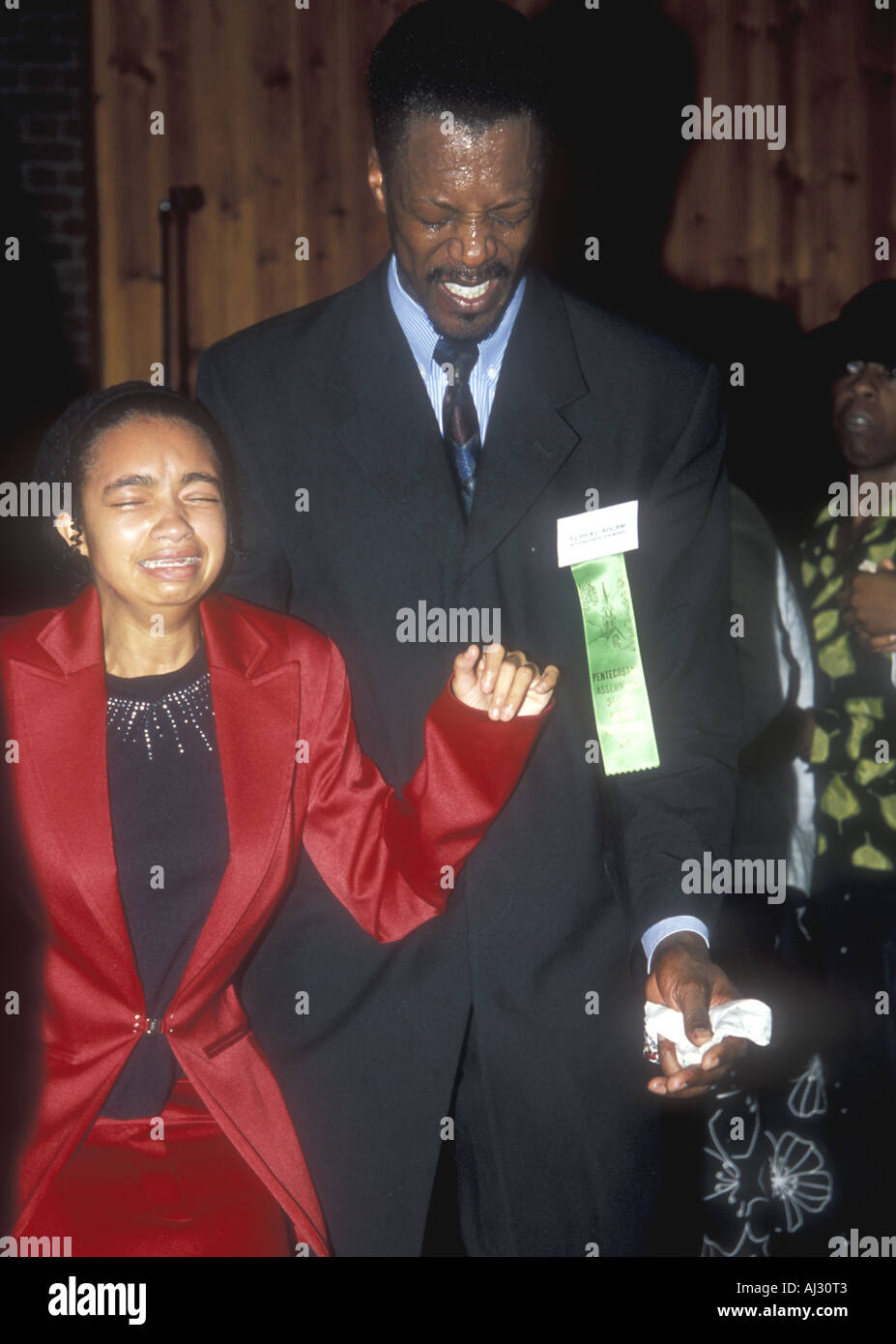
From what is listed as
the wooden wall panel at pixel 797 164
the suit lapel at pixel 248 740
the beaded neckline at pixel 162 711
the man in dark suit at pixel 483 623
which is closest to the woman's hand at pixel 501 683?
the man in dark suit at pixel 483 623

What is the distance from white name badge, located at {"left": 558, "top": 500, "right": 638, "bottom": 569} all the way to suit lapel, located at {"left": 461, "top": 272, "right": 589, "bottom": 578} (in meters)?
0.07

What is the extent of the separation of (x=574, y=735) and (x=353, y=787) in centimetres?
32

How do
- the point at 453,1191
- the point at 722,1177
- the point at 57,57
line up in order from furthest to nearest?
the point at 57,57, the point at 722,1177, the point at 453,1191

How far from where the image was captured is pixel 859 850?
10.8 feet

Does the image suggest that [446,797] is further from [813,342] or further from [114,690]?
[813,342]

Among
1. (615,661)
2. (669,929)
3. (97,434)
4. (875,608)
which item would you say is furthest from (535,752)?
(875,608)

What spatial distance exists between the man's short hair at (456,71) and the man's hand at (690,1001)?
1116mm

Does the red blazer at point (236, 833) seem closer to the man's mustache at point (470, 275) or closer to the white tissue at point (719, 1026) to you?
the white tissue at point (719, 1026)

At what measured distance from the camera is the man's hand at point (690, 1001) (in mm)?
1729

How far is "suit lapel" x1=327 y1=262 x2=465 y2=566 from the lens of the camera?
1956mm

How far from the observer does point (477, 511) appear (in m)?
1.95

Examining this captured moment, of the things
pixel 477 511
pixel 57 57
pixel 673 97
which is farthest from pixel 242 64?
pixel 477 511

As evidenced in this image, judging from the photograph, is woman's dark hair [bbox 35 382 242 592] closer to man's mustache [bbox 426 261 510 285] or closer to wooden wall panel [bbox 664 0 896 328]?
man's mustache [bbox 426 261 510 285]

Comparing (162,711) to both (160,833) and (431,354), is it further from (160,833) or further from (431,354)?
(431,354)
